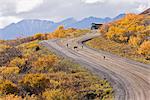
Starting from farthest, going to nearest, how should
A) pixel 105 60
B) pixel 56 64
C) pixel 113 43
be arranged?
pixel 113 43 → pixel 105 60 → pixel 56 64

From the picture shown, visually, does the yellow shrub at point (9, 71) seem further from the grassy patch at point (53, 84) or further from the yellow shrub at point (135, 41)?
the yellow shrub at point (135, 41)

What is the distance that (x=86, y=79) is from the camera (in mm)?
52469

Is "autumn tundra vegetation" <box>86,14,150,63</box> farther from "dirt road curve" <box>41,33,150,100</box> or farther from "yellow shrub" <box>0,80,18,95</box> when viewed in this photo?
"yellow shrub" <box>0,80,18,95</box>

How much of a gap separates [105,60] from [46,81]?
1018 inches

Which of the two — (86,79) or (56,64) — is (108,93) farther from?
(56,64)

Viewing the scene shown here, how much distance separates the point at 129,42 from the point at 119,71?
29970 mm

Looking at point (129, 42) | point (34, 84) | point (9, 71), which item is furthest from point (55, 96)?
point (129, 42)

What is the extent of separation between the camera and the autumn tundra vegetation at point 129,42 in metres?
72.7

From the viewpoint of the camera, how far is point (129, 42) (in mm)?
86875

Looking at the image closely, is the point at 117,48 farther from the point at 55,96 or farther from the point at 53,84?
the point at 55,96

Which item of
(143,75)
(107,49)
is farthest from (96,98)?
(107,49)

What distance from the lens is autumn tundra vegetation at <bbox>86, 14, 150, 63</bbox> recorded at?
7271 centimetres

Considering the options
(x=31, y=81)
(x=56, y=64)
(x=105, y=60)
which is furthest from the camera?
(x=105, y=60)

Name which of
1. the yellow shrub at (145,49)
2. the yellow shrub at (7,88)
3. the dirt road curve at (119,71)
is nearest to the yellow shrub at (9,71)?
the dirt road curve at (119,71)
